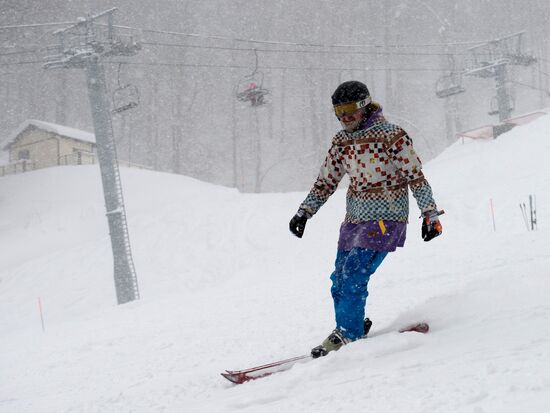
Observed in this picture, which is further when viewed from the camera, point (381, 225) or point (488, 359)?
point (381, 225)

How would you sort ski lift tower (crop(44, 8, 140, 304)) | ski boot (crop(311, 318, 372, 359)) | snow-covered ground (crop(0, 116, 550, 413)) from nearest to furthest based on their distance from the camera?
1. snow-covered ground (crop(0, 116, 550, 413))
2. ski boot (crop(311, 318, 372, 359))
3. ski lift tower (crop(44, 8, 140, 304))

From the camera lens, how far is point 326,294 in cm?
661

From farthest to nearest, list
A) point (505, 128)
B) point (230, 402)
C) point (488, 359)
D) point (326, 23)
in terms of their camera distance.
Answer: point (326, 23)
point (505, 128)
point (230, 402)
point (488, 359)

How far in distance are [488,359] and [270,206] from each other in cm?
2016

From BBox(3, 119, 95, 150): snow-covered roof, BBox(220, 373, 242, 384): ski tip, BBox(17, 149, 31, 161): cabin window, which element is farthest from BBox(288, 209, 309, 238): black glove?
BBox(17, 149, 31, 161): cabin window

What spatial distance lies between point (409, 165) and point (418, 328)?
3.62ft

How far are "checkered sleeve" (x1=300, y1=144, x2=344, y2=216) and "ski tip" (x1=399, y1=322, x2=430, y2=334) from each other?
41.5 inches

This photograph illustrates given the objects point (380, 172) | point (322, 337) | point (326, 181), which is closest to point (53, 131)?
point (322, 337)

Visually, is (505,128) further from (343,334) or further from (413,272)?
(343,334)

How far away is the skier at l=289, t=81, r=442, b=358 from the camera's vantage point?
3.72 m

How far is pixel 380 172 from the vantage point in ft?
12.4

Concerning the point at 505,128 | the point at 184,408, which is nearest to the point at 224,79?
the point at 505,128

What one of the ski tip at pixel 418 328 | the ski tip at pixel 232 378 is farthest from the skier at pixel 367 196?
the ski tip at pixel 232 378

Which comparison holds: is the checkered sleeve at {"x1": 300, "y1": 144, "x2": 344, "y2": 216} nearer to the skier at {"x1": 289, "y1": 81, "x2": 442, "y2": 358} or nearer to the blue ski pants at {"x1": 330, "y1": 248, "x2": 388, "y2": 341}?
the skier at {"x1": 289, "y1": 81, "x2": 442, "y2": 358}
